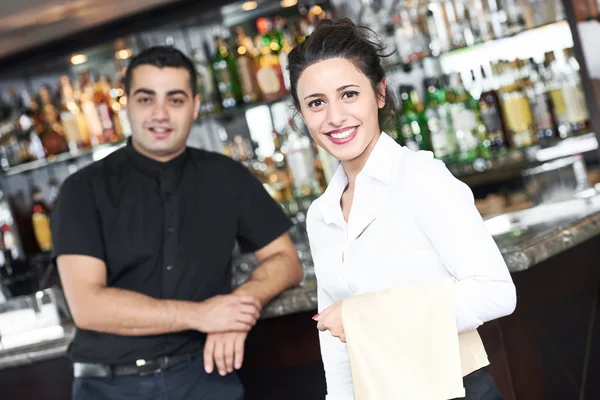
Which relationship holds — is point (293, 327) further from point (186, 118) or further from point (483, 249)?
point (483, 249)

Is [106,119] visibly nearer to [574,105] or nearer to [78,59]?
[78,59]

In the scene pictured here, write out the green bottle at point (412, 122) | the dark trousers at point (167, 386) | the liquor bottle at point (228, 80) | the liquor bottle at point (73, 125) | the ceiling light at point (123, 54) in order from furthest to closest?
the liquor bottle at point (73, 125), the ceiling light at point (123, 54), the liquor bottle at point (228, 80), the green bottle at point (412, 122), the dark trousers at point (167, 386)

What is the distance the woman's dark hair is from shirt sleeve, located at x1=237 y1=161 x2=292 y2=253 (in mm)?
815

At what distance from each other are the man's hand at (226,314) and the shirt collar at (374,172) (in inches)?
24.1

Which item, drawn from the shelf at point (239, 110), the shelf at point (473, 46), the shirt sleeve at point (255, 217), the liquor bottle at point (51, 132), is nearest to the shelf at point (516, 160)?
the shelf at point (473, 46)

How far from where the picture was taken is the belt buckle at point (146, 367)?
204cm

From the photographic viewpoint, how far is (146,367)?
2.05 meters

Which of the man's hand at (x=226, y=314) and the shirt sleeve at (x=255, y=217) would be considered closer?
the man's hand at (x=226, y=314)

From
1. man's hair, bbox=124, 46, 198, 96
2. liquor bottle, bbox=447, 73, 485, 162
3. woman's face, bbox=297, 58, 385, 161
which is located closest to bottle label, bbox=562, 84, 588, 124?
liquor bottle, bbox=447, 73, 485, 162

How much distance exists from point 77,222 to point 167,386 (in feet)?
1.49

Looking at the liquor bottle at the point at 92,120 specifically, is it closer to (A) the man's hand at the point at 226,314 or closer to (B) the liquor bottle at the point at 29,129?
(B) the liquor bottle at the point at 29,129

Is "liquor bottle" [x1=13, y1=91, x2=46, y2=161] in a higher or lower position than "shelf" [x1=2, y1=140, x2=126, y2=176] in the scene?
higher

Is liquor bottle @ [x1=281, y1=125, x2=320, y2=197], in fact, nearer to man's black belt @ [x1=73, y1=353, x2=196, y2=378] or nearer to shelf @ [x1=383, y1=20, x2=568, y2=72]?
shelf @ [x1=383, y1=20, x2=568, y2=72]

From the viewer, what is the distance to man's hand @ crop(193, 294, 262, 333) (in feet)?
6.58
